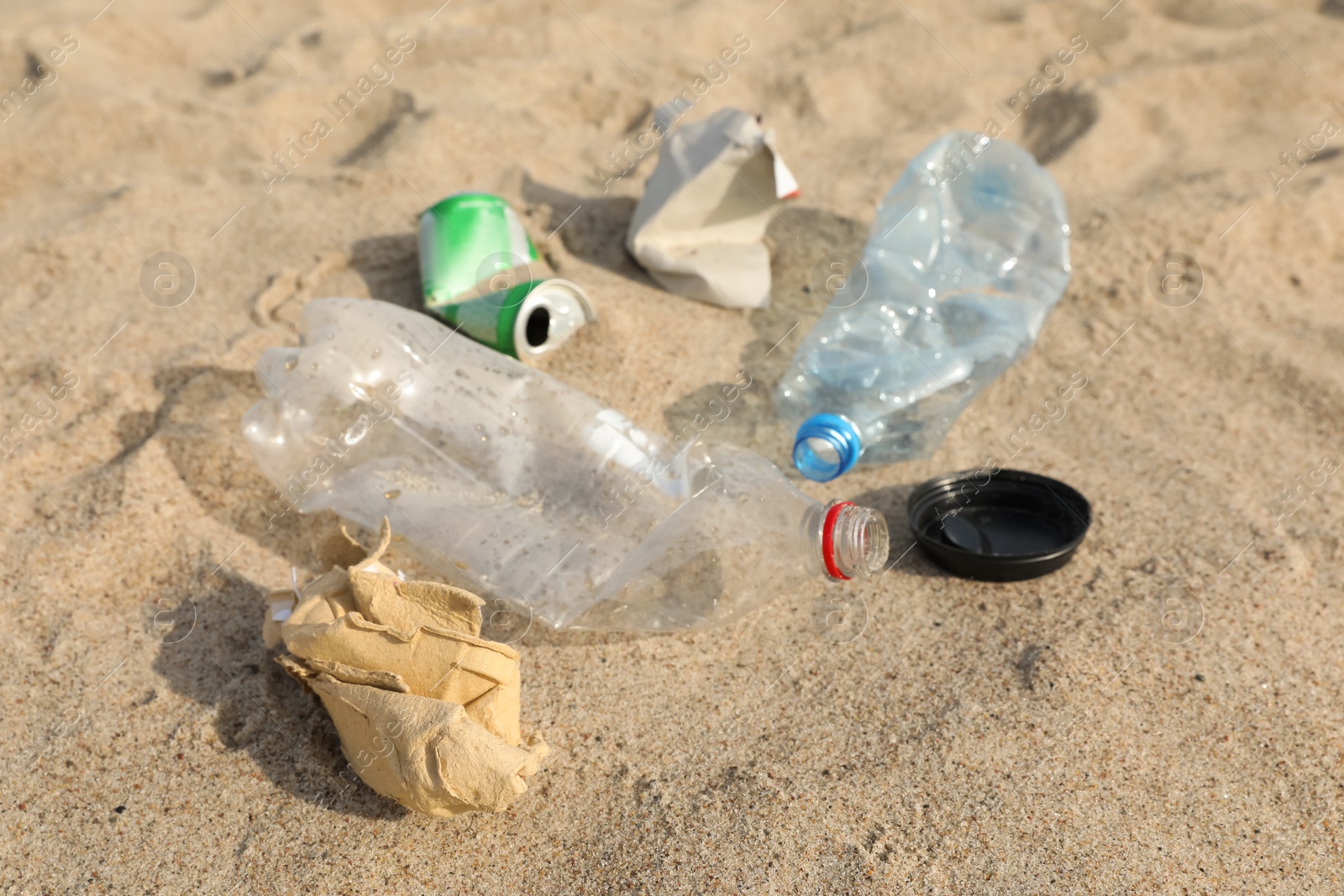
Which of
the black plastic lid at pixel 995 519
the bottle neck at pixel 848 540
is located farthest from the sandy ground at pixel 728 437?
the bottle neck at pixel 848 540

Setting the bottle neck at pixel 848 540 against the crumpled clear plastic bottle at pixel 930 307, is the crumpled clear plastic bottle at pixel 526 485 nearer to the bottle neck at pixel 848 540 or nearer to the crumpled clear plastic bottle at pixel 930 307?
the bottle neck at pixel 848 540

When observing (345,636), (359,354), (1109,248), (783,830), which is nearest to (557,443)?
(359,354)

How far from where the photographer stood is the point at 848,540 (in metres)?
1.84

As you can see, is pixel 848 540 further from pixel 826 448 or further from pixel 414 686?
pixel 414 686

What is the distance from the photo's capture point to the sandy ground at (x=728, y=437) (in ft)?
5.14

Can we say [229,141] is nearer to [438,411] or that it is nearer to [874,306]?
[438,411]

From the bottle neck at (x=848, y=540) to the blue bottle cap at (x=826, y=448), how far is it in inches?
11.9

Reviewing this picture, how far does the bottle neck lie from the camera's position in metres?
1.84

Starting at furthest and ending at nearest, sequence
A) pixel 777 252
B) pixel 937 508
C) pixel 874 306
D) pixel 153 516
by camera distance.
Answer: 1. pixel 777 252
2. pixel 874 306
3. pixel 937 508
4. pixel 153 516

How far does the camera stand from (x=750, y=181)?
9.33ft

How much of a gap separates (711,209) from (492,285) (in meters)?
0.72

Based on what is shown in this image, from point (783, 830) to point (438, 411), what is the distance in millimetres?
1306

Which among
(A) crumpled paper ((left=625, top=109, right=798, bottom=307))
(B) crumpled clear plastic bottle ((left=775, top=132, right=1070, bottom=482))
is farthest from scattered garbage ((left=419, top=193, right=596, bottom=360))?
(B) crumpled clear plastic bottle ((left=775, top=132, right=1070, bottom=482))

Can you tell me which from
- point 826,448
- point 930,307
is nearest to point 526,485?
point 826,448
